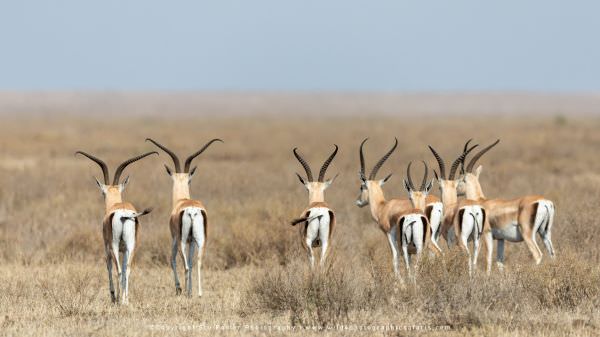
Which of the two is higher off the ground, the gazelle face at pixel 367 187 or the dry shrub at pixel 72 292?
the gazelle face at pixel 367 187

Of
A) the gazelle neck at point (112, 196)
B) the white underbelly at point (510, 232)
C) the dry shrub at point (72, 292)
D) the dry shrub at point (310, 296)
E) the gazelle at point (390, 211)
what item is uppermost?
the gazelle neck at point (112, 196)

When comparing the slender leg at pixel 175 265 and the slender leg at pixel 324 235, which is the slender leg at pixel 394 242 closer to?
the slender leg at pixel 324 235

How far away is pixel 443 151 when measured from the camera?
126 ft

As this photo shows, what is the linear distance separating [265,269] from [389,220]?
1907 millimetres

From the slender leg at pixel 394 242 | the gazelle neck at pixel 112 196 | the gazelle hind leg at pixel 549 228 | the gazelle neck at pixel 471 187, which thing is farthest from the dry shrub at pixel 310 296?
the gazelle neck at pixel 471 187

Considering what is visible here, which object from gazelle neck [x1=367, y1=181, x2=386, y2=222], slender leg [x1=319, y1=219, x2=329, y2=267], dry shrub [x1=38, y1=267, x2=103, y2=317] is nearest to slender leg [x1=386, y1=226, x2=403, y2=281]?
slender leg [x1=319, y1=219, x2=329, y2=267]

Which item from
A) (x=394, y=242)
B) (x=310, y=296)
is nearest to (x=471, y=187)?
(x=394, y=242)

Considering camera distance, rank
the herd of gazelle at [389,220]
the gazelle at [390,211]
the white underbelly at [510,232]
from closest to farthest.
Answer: the herd of gazelle at [389,220]
the gazelle at [390,211]
the white underbelly at [510,232]

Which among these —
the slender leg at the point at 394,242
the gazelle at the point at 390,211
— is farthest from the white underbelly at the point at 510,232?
the slender leg at the point at 394,242

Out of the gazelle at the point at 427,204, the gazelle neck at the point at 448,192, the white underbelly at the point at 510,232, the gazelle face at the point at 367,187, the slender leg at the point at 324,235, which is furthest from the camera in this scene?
the gazelle neck at the point at 448,192

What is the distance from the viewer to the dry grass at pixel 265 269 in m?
9.76

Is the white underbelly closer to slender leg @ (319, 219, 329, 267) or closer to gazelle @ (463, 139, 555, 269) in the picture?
gazelle @ (463, 139, 555, 269)

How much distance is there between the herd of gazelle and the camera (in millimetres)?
11188

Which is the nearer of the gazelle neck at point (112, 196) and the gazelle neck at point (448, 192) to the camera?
the gazelle neck at point (112, 196)
